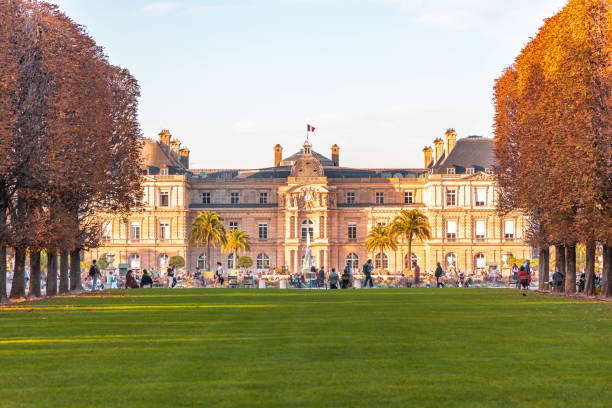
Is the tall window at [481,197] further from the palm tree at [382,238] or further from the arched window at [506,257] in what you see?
the palm tree at [382,238]

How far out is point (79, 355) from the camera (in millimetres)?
16438

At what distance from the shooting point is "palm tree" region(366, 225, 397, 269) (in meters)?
109

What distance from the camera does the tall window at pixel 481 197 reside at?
11331 centimetres

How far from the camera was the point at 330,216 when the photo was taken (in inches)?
4528

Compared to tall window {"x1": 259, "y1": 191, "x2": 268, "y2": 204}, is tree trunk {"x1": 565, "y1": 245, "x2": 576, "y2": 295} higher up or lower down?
lower down

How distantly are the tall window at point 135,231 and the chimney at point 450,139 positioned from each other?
3987 centimetres

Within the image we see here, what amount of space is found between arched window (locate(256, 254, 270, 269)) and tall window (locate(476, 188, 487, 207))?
2703 centimetres

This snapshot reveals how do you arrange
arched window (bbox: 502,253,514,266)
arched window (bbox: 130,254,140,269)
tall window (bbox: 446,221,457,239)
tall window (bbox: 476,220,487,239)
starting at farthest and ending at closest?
arched window (bbox: 130,254,140,269) → tall window (bbox: 476,220,487,239) → tall window (bbox: 446,221,457,239) → arched window (bbox: 502,253,514,266)

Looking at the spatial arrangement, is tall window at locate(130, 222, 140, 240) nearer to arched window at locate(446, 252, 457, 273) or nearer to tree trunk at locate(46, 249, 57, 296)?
arched window at locate(446, 252, 457, 273)

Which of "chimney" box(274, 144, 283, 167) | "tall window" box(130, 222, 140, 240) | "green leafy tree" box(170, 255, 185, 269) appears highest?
"chimney" box(274, 144, 283, 167)

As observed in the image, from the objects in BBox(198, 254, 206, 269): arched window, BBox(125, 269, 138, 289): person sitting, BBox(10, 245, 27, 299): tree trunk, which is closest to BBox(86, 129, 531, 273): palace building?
BBox(198, 254, 206, 269): arched window

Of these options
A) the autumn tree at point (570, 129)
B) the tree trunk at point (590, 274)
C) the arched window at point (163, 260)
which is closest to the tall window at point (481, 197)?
the arched window at point (163, 260)

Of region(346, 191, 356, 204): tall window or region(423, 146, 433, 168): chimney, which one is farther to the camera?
region(423, 146, 433, 168): chimney

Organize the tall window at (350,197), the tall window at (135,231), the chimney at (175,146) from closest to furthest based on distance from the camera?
the tall window at (135,231)
the tall window at (350,197)
the chimney at (175,146)
